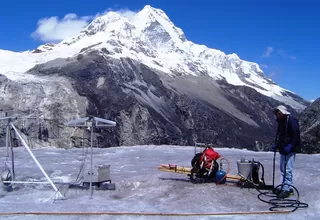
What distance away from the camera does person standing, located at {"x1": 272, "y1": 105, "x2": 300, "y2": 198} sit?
9141 millimetres

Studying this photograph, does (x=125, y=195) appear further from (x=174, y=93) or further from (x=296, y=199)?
(x=174, y=93)

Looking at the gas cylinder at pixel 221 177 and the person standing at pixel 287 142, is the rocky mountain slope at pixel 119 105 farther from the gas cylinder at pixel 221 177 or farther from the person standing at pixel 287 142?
the person standing at pixel 287 142

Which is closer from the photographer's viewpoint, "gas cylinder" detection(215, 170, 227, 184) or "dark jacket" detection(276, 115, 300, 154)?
"dark jacket" detection(276, 115, 300, 154)

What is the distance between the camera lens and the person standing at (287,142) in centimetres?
914

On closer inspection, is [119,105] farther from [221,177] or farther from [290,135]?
[290,135]

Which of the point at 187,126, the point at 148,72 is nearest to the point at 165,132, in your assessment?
the point at 187,126

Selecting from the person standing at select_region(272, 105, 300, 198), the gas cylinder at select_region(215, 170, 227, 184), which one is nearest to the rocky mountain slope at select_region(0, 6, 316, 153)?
the gas cylinder at select_region(215, 170, 227, 184)

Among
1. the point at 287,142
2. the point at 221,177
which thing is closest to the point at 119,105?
the point at 221,177

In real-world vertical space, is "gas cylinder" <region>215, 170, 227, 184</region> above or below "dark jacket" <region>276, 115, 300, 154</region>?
below

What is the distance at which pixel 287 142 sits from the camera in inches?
362

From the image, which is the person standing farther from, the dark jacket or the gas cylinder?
the gas cylinder

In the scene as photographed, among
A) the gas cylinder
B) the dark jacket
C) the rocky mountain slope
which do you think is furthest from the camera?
the rocky mountain slope

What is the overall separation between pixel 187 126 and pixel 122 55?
152 feet

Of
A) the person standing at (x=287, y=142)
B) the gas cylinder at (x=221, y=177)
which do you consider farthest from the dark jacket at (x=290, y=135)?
the gas cylinder at (x=221, y=177)
